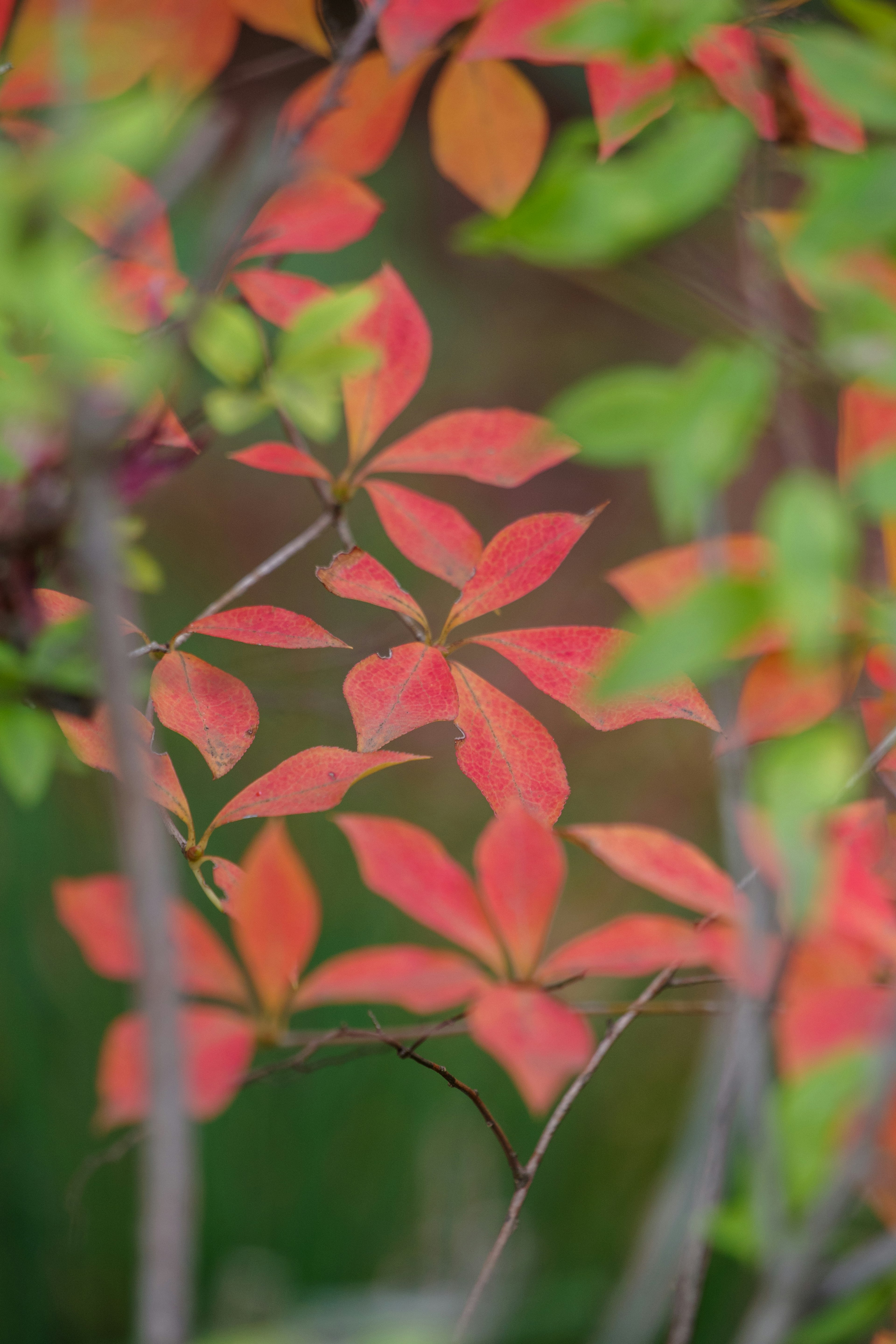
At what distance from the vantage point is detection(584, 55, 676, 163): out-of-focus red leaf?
0.29 m

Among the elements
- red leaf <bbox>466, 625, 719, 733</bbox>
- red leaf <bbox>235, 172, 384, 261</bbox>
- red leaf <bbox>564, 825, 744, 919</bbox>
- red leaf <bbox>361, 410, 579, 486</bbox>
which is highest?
red leaf <bbox>235, 172, 384, 261</bbox>

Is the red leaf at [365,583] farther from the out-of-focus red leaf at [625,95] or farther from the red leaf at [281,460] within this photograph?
the out-of-focus red leaf at [625,95]

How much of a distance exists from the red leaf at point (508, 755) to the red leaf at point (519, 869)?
5 centimetres

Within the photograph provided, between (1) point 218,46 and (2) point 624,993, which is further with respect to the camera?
(2) point 624,993

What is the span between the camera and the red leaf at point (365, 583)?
37cm

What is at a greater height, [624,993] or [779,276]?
[779,276]

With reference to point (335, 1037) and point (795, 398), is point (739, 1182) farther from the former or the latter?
point (795, 398)

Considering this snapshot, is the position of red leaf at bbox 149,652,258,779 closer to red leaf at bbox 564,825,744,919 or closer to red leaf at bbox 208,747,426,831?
red leaf at bbox 208,747,426,831

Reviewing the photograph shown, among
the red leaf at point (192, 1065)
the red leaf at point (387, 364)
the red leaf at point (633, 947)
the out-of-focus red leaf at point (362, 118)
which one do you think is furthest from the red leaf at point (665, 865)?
the out-of-focus red leaf at point (362, 118)

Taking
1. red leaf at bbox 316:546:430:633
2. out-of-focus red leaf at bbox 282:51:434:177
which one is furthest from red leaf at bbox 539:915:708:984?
out-of-focus red leaf at bbox 282:51:434:177

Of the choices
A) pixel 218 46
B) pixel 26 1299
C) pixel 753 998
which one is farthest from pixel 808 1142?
pixel 26 1299

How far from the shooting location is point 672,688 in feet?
1.15

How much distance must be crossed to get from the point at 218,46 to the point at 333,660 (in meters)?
0.38

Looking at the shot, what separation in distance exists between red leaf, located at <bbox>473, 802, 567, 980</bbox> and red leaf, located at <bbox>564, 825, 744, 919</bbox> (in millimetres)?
13
